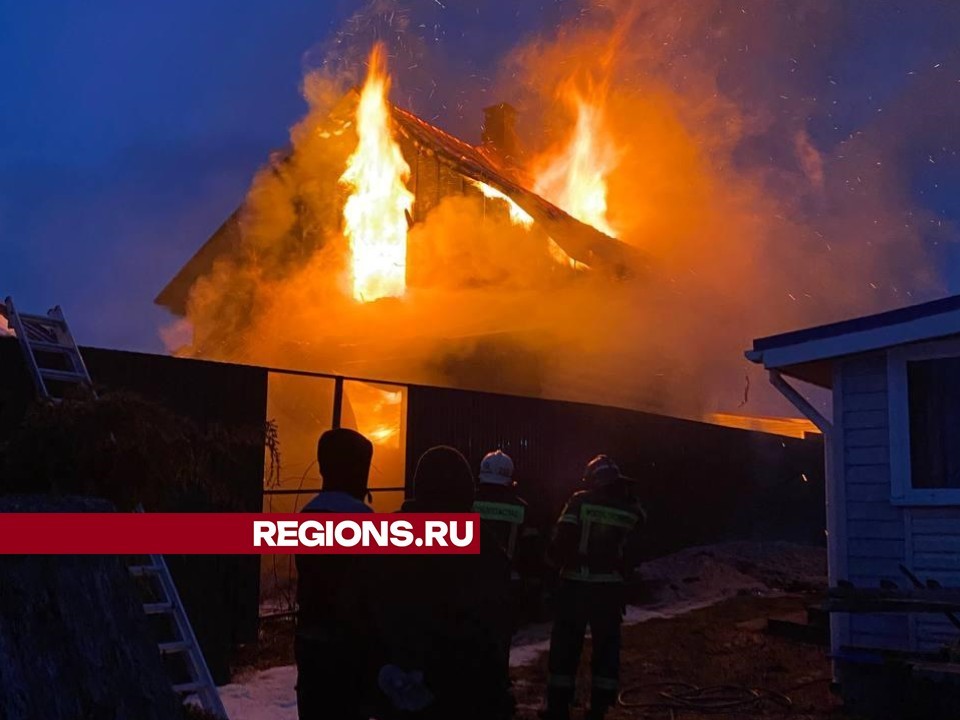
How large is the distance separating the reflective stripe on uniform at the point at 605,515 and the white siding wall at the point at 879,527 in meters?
2.38

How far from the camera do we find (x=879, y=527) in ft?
22.7

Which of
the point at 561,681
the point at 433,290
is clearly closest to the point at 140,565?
the point at 561,681

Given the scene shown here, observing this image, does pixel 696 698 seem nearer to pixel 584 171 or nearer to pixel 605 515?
pixel 605 515

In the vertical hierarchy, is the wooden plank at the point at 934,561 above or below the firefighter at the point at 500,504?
below

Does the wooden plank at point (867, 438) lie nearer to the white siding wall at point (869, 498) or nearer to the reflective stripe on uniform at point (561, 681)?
the white siding wall at point (869, 498)

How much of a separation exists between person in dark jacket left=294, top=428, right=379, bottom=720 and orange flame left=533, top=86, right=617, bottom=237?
20152 millimetres

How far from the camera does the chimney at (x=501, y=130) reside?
22516 mm

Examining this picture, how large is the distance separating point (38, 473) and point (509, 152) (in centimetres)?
1903

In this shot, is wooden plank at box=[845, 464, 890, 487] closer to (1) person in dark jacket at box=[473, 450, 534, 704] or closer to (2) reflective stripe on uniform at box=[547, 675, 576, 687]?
(2) reflective stripe on uniform at box=[547, 675, 576, 687]

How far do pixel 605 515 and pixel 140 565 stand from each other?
130 inches

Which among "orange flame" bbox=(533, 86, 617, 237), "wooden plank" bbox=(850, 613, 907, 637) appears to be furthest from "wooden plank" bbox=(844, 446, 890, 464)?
"orange flame" bbox=(533, 86, 617, 237)

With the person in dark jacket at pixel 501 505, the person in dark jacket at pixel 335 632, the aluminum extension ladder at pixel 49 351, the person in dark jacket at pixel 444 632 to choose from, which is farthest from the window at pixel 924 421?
the aluminum extension ladder at pixel 49 351

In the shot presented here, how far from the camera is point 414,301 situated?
671 inches

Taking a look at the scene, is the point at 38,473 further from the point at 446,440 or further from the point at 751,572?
the point at 751,572
